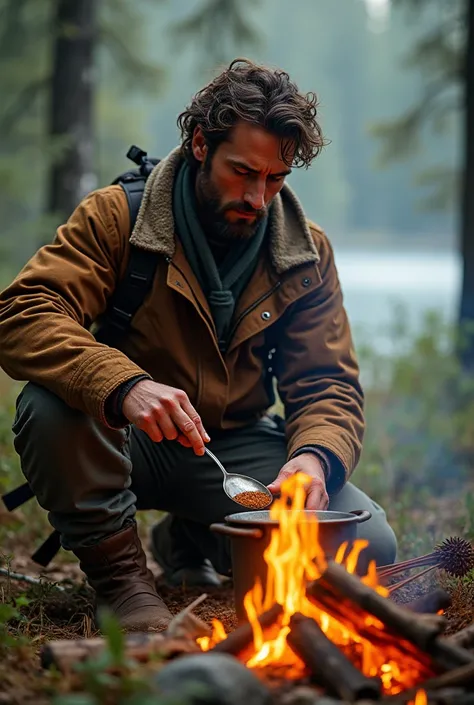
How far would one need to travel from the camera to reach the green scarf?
143 inches

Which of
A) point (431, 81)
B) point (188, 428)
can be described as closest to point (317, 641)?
point (188, 428)

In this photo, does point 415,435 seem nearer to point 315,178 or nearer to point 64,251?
point 64,251

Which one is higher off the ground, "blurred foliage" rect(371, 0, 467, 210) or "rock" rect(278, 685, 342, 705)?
"blurred foliage" rect(371, 0, 467, 210)

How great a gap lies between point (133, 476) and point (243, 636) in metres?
1.32

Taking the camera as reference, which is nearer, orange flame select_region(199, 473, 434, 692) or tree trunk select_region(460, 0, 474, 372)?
orange flame select_region(199, 473, 434, 692)

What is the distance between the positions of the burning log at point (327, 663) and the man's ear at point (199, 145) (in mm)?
1944

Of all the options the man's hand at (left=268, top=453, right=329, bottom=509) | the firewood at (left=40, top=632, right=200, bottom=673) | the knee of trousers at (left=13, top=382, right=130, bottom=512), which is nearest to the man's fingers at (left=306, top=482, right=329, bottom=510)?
the man's hand at (left=268, top=453, right=329, bottom=509)

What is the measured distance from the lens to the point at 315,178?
57.7 metres

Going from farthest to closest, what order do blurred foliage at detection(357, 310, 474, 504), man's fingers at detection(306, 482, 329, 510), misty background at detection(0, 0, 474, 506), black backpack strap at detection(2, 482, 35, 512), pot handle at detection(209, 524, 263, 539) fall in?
misty background at detection(0, 0, 474, 506), blurred foliage at detection(357, 310, 474, 504), black backpack strap at detection(2, 482, 35, 512), man's fingers at detection(306, 482, 329, 510), pot handle at detection(209, 524, 263, 539)

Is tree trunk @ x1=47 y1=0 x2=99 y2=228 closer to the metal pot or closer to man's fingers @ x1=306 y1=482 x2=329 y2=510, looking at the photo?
man's fingers @ x1=306 y1=482 x2=329 y2=510

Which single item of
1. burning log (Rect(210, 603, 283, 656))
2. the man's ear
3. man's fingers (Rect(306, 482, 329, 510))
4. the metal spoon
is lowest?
burning log (Rect(210, 603, 283, 656))

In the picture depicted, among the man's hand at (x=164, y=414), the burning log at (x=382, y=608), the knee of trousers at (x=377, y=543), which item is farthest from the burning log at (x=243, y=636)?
the knee of trousers at (x=377, y=543)

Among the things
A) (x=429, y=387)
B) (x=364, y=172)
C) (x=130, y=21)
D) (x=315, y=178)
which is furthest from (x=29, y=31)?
(x=364, y=172)

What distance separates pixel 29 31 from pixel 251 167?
356 inches
